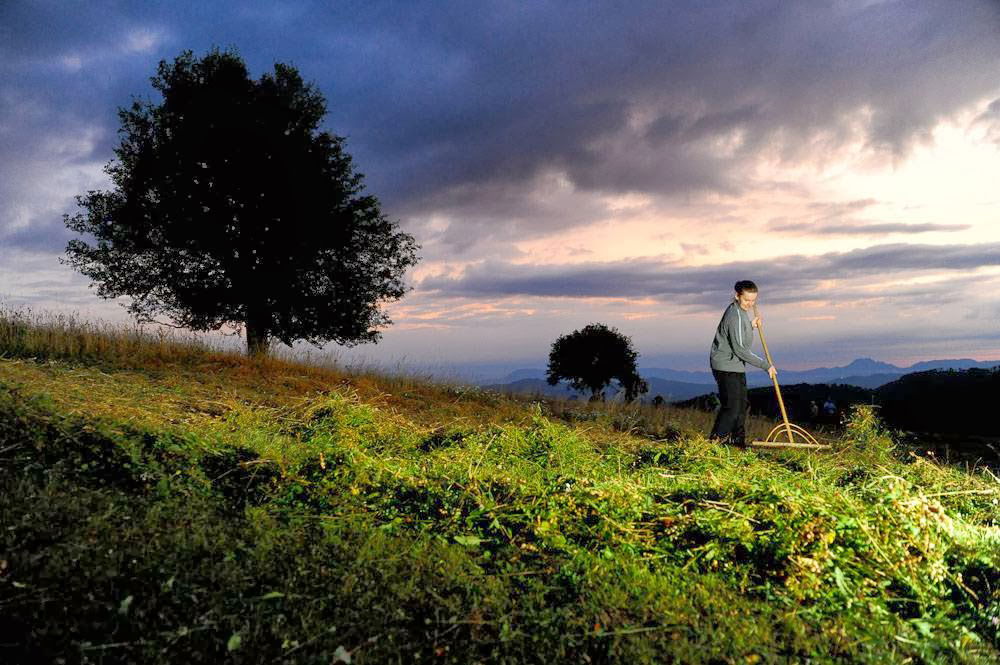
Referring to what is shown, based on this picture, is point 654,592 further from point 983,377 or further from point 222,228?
point 983,377

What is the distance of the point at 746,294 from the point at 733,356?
0.86 metres

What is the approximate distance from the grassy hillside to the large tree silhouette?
13143 mm

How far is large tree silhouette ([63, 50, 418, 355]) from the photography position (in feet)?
61.5

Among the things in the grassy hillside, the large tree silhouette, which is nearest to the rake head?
the grassy hillside

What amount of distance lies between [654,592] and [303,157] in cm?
1849

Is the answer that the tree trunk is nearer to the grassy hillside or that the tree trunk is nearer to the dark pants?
the grassy hillside

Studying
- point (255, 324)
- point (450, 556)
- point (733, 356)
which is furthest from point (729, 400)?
point (255, 324)

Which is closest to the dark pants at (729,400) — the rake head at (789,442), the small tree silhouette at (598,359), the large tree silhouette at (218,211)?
the rake head at (789,442)

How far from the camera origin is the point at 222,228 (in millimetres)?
18750

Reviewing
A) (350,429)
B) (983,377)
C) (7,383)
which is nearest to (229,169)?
(7,383)

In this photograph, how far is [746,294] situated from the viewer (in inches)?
347

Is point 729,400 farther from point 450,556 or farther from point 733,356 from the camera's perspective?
point 450,556

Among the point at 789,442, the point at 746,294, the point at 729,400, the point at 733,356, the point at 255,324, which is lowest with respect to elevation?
the point at 789,442

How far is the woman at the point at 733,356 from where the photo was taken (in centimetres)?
877
